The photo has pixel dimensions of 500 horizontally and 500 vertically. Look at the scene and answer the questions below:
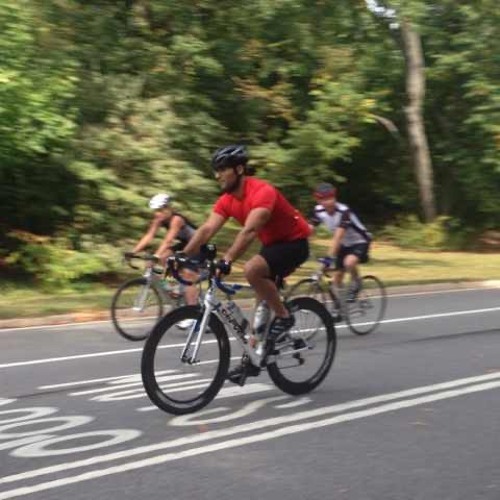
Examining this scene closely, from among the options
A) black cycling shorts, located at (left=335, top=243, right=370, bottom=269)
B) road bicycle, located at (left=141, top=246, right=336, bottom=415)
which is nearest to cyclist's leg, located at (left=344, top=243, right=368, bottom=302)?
black cycling shorts, located at (left=335, top=243, right=370, bottom=269)

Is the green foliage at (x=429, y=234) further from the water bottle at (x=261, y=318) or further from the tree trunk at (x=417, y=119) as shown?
the water bottle at (x=261, y=318)

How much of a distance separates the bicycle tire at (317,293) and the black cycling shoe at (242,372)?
11.1 feet

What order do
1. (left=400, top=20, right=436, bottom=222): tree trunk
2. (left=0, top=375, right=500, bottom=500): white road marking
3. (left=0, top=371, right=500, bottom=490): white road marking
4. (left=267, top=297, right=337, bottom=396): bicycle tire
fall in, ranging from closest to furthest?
(left=0, top=375, right=500, bottom=500): white road marking, (left=0, top=371, right=500, bottom=490): white road marking, (left=267, top=297, right=337, bottom=396): bicycle tire, (left=400, top=20, right=436, bottom=222): tree trunk

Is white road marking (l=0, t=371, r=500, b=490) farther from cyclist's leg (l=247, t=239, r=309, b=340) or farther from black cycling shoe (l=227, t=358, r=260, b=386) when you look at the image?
cyclist's leg (l=247, t=239, r=309, b=340)

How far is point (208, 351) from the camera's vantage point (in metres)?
6.66

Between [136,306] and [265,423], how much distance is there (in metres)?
5.07

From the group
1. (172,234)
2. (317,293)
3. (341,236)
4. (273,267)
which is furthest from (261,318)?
(172,234)

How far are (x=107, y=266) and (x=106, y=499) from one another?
12394 millimetres

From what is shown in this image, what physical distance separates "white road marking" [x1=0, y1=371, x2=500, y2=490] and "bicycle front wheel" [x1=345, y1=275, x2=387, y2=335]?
10.0 ft

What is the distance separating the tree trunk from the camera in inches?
1056

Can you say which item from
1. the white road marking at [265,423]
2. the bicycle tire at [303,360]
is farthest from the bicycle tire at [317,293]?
the white road marking at [265,423]

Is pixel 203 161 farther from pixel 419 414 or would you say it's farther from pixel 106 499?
pixel 106 499

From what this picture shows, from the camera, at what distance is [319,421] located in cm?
645

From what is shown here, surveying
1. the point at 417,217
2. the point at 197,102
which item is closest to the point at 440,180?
the point at 417,217
